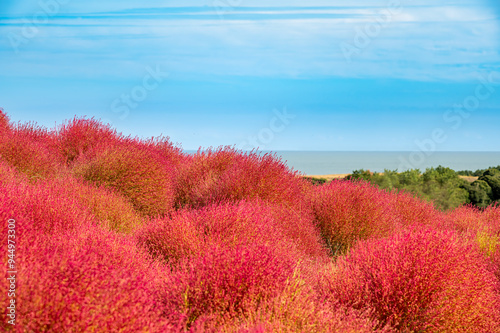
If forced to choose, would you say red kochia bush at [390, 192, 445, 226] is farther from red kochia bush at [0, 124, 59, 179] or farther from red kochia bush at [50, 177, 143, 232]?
red kochia bush at [0, 124, 59, 179]

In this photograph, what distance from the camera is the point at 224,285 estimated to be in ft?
11.4

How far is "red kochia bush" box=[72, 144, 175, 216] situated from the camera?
25.9 feet

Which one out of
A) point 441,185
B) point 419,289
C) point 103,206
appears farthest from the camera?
point 441,185

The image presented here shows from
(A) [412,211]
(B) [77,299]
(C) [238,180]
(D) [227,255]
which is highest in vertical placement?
(C) [238,180]

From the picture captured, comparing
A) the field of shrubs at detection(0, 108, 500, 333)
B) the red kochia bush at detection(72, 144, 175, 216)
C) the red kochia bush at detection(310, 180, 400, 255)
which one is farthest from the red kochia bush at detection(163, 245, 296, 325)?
the red kochia bush at detection(72, 144, 175, 216)

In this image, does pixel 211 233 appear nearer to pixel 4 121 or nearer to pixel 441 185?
pixel 4 121

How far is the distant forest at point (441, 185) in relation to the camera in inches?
599

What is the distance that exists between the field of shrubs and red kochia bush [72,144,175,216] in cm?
3

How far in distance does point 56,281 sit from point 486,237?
690 centimetres

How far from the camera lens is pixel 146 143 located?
10844 millimetres

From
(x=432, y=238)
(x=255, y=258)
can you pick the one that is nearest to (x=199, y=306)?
(x=255, y=258)

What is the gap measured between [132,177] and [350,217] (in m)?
4.16

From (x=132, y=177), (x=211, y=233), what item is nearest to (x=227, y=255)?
(x=211, y=233)

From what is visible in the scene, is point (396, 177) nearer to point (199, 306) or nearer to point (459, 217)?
point (459, 217)
